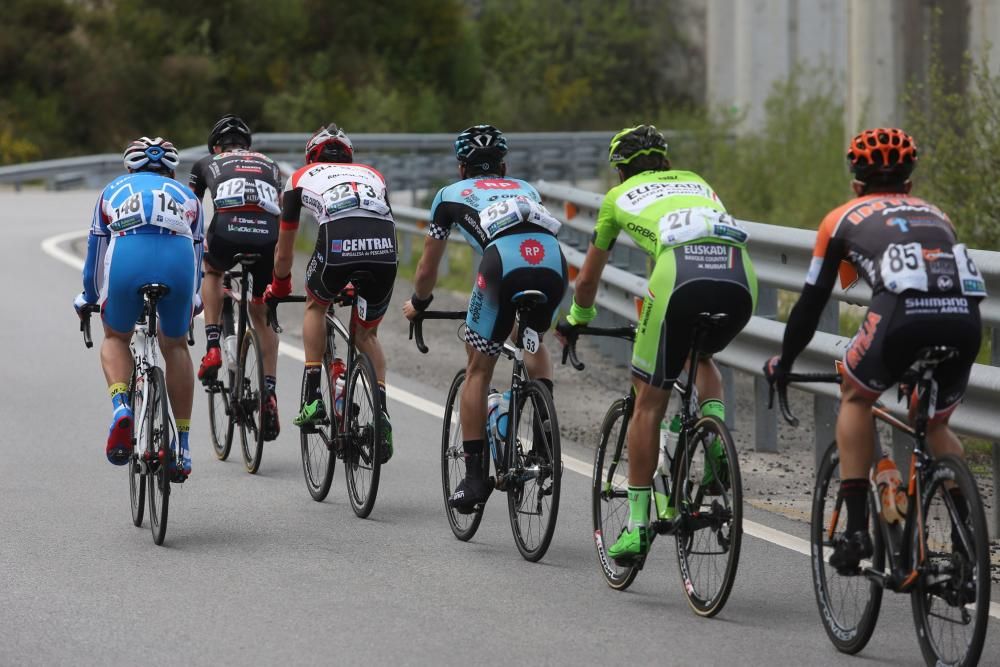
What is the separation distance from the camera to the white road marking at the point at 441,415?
812 cm

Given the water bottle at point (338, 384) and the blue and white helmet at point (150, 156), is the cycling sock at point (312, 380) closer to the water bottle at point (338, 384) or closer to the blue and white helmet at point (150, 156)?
the water bottle at point (338, 384)

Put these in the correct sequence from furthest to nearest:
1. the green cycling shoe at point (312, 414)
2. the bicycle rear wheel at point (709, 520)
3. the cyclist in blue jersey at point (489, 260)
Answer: the green cycling shoe at point (312, 414) → the cyclist in blue jersey at point (489, 260) → the bicycle rear wheel at point (709, 520)

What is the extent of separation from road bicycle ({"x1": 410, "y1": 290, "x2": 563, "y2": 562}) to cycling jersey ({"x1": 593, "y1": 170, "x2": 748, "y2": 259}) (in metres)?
0.63

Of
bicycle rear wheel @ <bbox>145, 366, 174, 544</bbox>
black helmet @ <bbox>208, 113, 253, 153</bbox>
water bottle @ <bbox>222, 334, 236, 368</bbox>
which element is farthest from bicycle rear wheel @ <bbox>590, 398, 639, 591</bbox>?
black helmet @ <bbox>208, 113, 253, 153</bbox>

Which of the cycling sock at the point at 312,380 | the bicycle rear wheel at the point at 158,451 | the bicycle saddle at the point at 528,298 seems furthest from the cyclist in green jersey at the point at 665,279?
the cycling sock at the point at 312,380

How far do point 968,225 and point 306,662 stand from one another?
897 centimetres

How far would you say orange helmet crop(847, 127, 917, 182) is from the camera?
6281mm

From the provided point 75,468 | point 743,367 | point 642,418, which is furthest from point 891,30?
point 642,418

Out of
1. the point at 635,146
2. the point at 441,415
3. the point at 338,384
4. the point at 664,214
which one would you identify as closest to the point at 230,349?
the point at 338,384

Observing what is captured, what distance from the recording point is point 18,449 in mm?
10680

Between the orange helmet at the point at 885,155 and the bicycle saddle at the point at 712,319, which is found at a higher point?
the orange helmet at the point at 885,155

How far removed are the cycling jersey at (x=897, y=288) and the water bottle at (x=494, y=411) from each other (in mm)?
2061

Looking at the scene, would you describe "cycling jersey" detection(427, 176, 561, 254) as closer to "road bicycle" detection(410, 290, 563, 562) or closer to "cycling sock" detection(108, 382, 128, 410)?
"road bicycle" detection(410, 290, 563, 562)

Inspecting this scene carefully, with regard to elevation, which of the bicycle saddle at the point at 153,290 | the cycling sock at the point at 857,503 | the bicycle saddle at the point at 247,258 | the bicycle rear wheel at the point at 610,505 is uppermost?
the bicycle saddle at the point at 153,290
